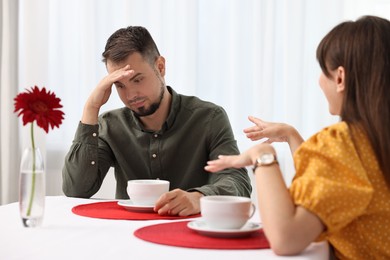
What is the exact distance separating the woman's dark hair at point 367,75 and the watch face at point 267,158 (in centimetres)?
17

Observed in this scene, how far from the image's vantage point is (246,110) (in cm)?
321

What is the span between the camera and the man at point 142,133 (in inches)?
78.9

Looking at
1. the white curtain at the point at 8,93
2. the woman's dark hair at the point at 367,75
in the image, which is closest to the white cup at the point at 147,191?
the woman's dark hair at the point at 367,75

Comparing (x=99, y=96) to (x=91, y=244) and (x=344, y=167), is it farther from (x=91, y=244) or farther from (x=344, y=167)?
(x=344, y=167)

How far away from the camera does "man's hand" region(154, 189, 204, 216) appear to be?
4.86 ft

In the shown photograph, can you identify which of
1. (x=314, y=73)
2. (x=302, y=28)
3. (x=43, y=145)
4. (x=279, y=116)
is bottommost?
(x=43, y=145)

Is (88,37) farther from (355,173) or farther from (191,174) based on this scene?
(355,173)

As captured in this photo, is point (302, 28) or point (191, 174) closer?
point (191, 174)

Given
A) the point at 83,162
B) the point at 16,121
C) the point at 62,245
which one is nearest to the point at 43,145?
the point at 16,121

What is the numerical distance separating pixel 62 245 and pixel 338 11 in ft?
7.55

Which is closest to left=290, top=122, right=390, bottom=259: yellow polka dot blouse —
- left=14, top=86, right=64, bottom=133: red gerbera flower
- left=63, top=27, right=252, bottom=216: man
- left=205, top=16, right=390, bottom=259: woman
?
left=205, top=16, right=390, bottom=259: woman

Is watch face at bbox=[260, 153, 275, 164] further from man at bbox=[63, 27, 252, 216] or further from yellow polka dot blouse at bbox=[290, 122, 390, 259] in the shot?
man at bbox=[63, 27, 252, 216]

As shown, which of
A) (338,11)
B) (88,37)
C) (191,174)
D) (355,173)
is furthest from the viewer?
(88,37)

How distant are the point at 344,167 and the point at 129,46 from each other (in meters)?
1.14
